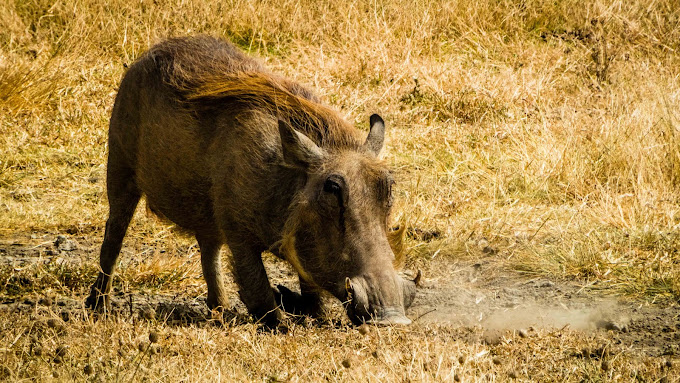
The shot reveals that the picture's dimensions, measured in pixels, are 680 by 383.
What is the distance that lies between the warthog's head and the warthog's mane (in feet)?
0.59

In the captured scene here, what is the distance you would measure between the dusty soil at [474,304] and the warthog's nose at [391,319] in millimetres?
539

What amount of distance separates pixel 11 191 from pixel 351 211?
3701 millimetres

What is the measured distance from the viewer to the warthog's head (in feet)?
12.1

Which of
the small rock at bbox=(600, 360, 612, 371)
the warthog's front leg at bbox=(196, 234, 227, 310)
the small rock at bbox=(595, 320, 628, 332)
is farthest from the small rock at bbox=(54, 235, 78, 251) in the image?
the small rock at bbox=(600, 360, 612, 371)

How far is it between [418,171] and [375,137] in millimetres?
2739

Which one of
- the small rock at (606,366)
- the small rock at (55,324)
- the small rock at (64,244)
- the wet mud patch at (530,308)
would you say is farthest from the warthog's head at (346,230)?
the small rock at (64,244)

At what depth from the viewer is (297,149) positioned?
13.0 ft

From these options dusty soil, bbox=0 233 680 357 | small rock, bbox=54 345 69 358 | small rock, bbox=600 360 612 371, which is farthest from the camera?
dusty soil, bbox=0 233 680 357

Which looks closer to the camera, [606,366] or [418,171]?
[606,366]

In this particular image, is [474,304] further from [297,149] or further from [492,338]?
[297,149]

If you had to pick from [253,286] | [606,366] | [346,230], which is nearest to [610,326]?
[606,366]

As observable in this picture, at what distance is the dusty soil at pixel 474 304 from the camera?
4.32 m

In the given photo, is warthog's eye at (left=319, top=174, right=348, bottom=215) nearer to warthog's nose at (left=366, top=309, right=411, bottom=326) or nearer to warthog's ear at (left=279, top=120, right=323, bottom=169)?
warthog's ear at (left=279, top=120, right=323, bottom=169)

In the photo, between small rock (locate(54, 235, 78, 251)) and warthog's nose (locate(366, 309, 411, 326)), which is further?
small rock (locate(54, 235, 78, 251))
